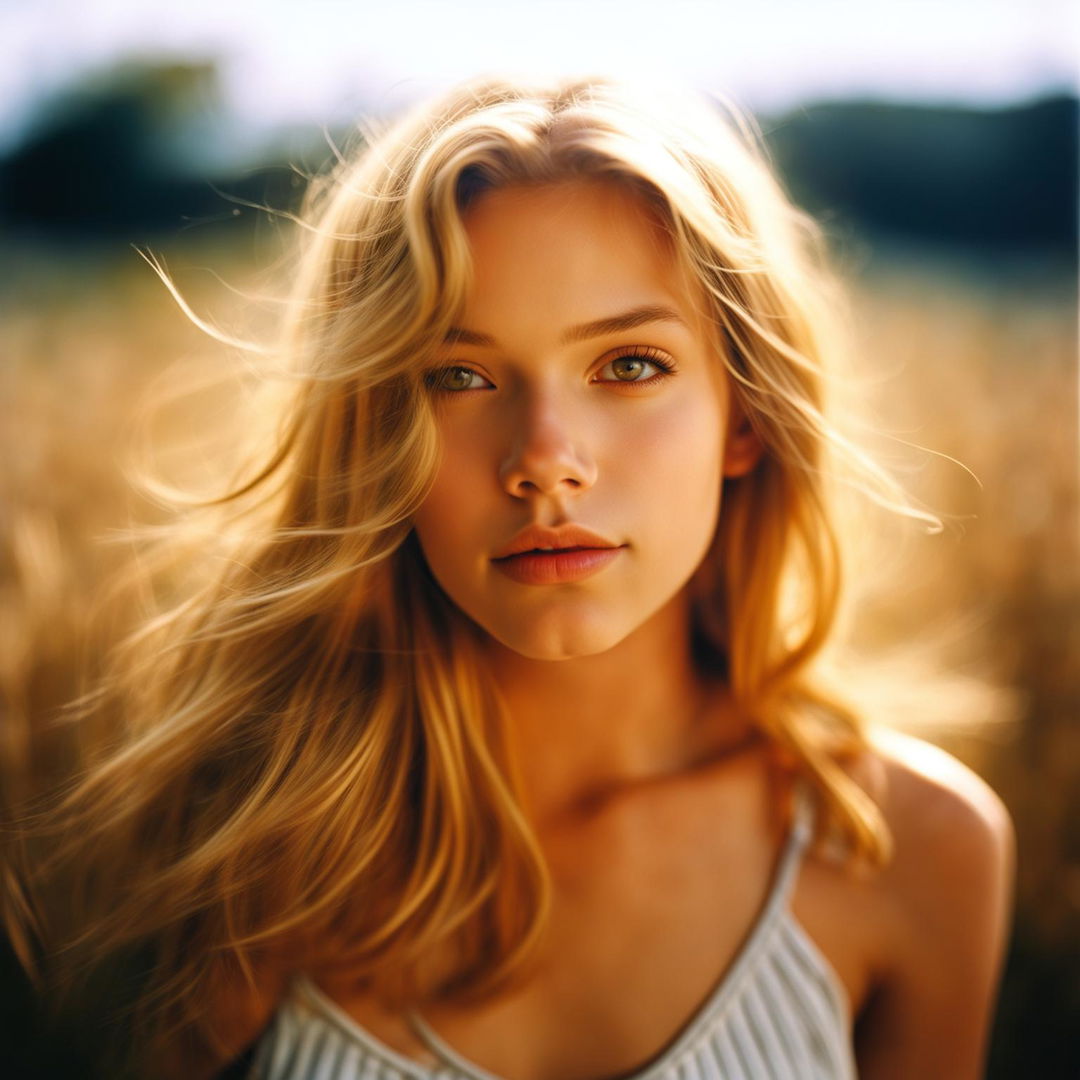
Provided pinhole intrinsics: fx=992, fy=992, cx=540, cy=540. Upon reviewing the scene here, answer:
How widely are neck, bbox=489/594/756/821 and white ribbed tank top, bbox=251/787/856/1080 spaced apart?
27 centimetres

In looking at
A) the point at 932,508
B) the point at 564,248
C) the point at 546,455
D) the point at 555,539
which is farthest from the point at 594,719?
the point at 932,508

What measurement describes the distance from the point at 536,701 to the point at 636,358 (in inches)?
21.1

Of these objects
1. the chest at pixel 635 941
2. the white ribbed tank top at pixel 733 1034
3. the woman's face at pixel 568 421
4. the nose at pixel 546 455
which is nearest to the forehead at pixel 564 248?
the woman's face at pixel 568 421

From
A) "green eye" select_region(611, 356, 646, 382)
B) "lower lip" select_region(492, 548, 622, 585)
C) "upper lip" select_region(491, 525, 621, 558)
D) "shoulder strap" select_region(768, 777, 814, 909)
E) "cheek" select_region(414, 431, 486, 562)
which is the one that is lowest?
"shoulder strap" select_region(768, 777, 814, 909)

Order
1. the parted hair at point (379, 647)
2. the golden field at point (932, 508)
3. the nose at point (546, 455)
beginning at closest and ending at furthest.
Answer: the nose at point (546, 455)
the parted hair at point (379, 647)
the golden field at point (932, 508)

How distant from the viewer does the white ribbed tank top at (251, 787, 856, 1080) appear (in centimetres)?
129

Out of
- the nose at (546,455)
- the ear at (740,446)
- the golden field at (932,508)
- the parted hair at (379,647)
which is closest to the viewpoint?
the nose at (546,455)

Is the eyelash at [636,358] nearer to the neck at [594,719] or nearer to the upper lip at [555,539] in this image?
the upper lip at [555,539]

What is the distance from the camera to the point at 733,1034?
1322 mm

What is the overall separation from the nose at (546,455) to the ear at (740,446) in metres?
0.34

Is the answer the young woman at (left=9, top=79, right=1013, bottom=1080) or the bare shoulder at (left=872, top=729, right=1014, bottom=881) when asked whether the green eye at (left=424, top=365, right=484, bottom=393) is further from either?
the bare shoulder at (left=872, top=729, right=1014, bottom=881)

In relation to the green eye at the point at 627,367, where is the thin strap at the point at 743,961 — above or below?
below

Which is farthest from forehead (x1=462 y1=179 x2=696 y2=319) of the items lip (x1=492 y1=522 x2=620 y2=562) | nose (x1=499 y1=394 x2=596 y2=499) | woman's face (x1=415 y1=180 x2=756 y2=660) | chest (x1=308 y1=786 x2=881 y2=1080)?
chest (x1=308 y1=786 x2=881 y2=1080)

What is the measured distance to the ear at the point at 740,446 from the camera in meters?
1.39
